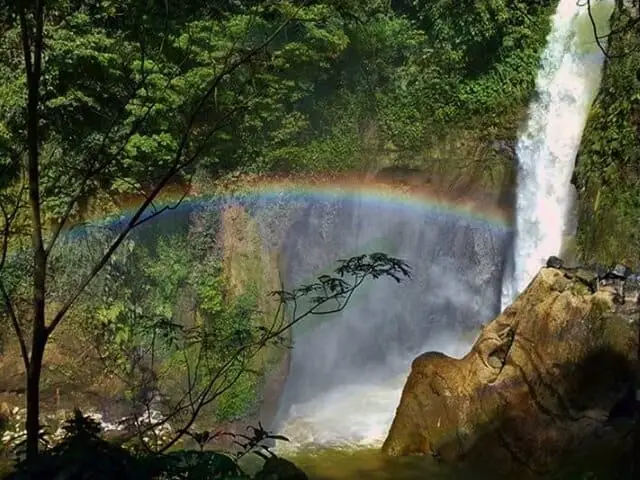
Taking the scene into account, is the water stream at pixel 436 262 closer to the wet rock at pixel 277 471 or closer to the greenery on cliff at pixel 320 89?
the greenery on cliff at pixel 320 89

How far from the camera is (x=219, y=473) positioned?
3.31 m

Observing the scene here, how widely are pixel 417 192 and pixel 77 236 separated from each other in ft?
22.4

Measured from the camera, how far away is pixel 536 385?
31.2 ft

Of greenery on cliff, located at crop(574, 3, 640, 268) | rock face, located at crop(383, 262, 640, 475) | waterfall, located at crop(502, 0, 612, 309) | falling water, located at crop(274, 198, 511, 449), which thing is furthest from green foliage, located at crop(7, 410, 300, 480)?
waterfall, located at crop(502, 0, 612, 309)

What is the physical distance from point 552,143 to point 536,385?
6.75 metres

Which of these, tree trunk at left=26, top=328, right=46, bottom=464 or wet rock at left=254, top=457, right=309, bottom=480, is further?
wet rock at left=254, top=457, right=309, bottom=480

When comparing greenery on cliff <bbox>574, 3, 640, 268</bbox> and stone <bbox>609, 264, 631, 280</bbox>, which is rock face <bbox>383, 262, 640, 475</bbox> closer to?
stone <bbox>609, 264, 631, 280</bbox>

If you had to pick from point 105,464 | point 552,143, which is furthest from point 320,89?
point 105,464

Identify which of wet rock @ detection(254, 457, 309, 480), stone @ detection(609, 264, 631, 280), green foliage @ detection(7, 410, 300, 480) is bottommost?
wet rock @ detection(254, 457, 309, 480)

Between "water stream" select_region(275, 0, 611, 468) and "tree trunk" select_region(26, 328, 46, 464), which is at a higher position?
"water stream" select_region(275, 0, 611, 468)

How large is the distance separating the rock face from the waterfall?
14.0 ft

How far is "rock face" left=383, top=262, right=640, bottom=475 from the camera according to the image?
9.05 m

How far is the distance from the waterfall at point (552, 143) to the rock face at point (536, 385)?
14.0 feet

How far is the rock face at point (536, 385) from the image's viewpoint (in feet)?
29.7
